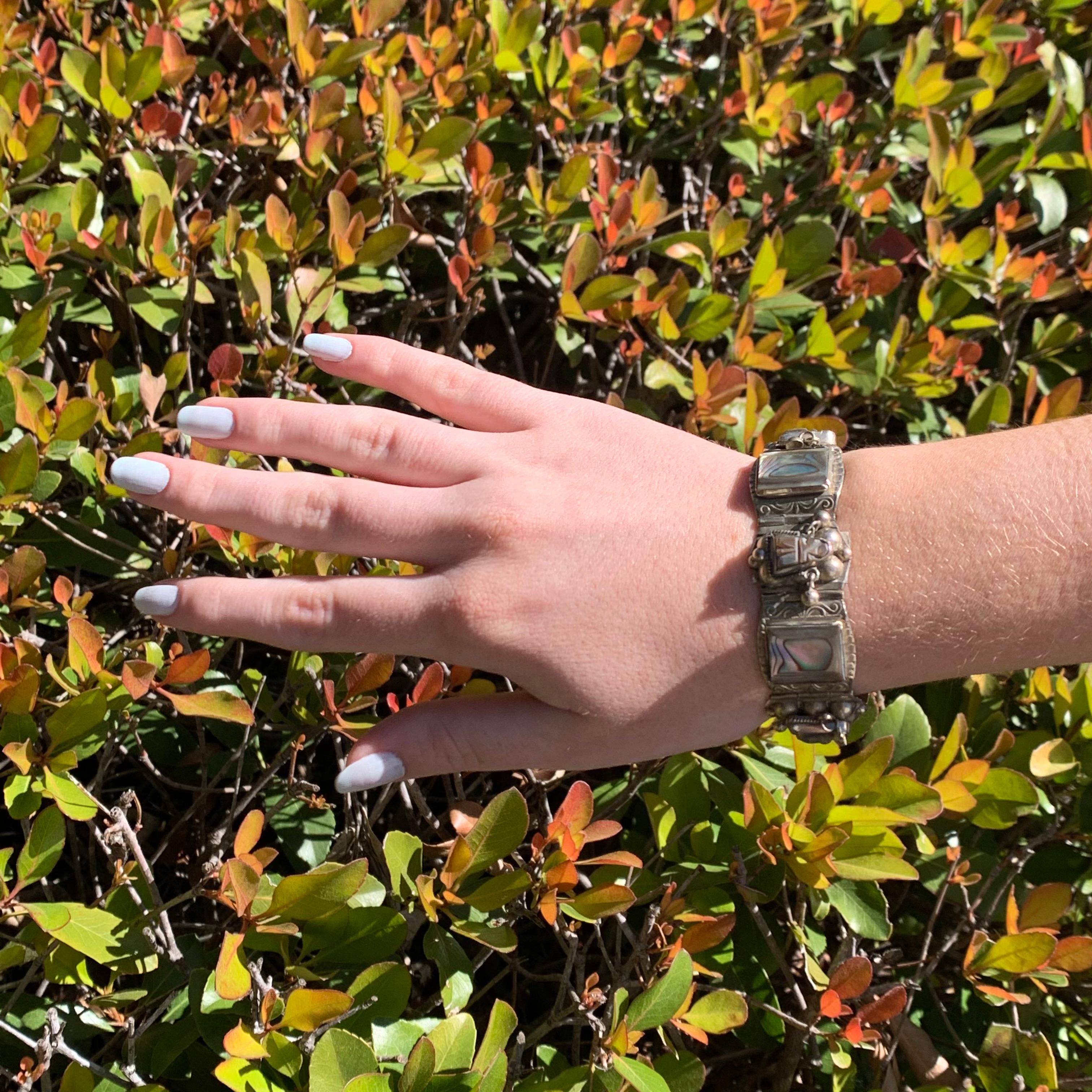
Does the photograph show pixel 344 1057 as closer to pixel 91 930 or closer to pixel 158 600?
pixel 91 930

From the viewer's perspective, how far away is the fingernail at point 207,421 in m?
1.35

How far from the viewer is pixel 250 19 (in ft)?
6.40

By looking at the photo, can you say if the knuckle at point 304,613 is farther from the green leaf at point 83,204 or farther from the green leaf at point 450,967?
the green leaf at point 83,204

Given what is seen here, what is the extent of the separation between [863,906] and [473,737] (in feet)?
2.05

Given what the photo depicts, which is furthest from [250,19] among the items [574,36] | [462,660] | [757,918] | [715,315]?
[757,918]

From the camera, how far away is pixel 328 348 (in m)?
1.45

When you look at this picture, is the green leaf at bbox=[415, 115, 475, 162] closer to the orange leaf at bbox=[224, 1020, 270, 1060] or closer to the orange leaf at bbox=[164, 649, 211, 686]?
the orange leaf at bbox=[164, 649, 211, 686]

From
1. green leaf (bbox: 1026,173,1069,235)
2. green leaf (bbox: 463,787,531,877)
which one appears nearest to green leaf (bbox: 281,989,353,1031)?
green leaf (bbox: 463,787,531,877)

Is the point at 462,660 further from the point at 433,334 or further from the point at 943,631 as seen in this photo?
the point at 433,334

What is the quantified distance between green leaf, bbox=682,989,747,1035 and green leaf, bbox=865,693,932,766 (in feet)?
1.49

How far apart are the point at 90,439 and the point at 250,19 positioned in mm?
934

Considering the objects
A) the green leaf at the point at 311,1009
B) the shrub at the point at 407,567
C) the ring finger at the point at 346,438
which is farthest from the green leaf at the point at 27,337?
the green leaf at the point at 311,1009

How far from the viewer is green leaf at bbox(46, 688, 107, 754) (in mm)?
1313

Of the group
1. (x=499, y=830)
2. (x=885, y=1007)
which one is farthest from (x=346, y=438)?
(x=885, y=1007)
